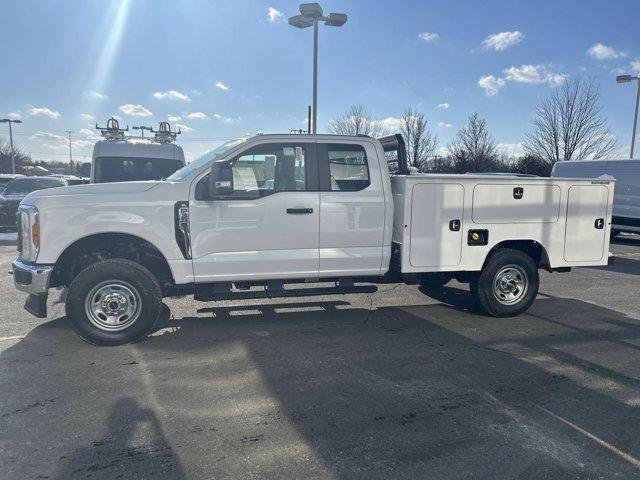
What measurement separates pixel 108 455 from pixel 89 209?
8.93ft

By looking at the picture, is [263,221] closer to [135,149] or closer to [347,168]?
[347,168]

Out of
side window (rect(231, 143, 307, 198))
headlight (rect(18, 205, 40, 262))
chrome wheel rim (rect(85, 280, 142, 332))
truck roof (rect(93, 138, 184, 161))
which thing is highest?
truck roof (rect(93, 138, 184, 161))

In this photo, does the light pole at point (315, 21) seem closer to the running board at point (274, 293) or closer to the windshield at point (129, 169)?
the windshield at point (129, 169)

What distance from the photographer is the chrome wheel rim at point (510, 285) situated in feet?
20.9

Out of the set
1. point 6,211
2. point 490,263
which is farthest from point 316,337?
point 6,211

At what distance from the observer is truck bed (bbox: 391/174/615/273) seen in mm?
5848

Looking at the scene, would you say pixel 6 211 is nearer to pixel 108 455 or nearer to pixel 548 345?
pixel 108 455

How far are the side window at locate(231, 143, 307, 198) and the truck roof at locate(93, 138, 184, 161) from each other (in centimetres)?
604

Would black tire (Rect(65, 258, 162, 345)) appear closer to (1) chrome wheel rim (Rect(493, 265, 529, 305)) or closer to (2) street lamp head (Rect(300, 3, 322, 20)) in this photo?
(1) chrome wheel rim (Rect(493, 265, 529, 305))

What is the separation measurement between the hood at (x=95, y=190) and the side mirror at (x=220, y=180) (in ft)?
2.07

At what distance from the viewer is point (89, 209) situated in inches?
197

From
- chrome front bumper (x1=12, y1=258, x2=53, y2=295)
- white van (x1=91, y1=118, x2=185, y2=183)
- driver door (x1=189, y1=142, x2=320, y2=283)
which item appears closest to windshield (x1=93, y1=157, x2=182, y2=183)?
white van (x1=91, y1=118, x2=185, y2=183)

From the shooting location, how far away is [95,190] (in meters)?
5.15

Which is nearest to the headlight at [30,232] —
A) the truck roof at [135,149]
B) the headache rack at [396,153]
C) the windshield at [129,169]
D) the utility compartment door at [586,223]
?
the headache rack at [396,153]
